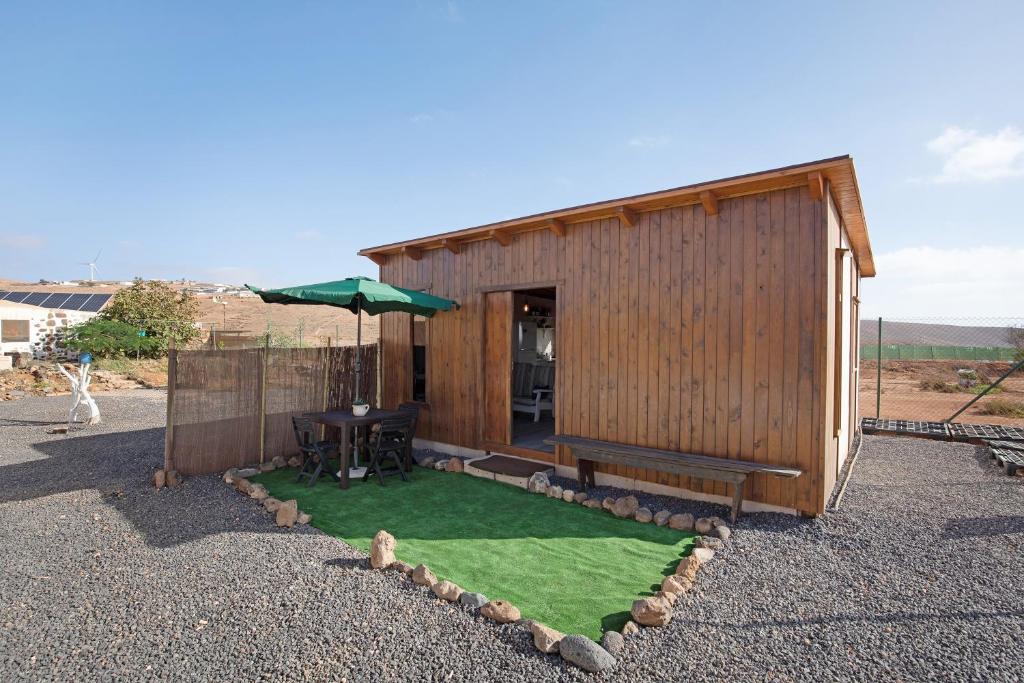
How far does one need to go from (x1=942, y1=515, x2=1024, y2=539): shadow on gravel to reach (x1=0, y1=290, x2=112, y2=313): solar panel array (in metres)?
27.4

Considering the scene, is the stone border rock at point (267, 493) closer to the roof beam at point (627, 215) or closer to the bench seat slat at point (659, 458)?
the bench seat slat at point (659, 458)

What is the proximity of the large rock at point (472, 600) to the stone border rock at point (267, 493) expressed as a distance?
6.76 ft

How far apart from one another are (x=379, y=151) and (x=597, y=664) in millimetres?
11854

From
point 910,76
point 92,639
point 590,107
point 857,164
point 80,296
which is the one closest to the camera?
point 92,639

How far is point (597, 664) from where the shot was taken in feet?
7.84

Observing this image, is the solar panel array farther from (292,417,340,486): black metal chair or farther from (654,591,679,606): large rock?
(654,591,679,606): large rock

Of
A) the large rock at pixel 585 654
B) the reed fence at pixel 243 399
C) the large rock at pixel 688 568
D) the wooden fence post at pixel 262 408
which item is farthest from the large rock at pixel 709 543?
the wooden fence post at pixel 262 408

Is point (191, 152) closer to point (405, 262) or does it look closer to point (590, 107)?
point (405, 262)

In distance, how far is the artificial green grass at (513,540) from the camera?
319 centimetres

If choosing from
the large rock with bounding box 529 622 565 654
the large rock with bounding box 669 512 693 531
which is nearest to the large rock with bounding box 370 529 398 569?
the large rock with bounding box 529 622 565 654

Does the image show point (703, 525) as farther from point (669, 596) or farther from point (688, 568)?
point (669, 596)

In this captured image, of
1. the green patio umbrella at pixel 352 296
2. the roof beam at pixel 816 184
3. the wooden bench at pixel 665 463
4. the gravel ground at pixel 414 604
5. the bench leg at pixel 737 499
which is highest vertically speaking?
the roof beam at pixel 816 184

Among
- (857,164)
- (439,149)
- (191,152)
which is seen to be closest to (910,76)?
(857,164)

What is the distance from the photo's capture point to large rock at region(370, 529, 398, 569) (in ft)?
11.5
